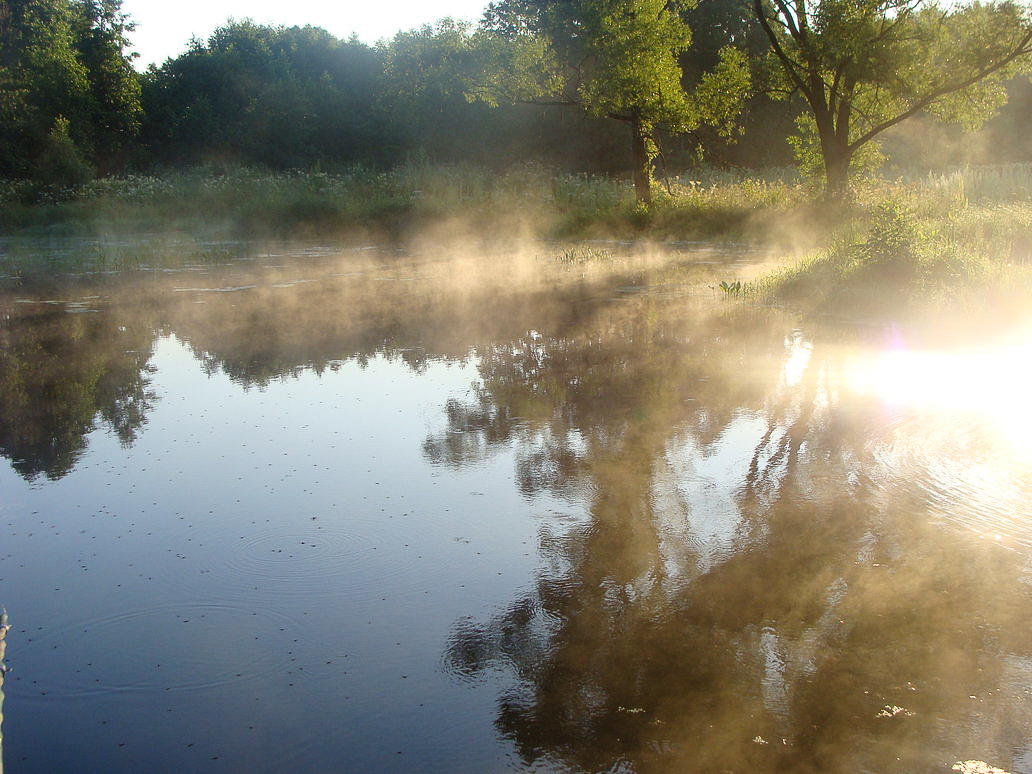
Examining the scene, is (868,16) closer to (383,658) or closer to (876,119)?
(876,119)

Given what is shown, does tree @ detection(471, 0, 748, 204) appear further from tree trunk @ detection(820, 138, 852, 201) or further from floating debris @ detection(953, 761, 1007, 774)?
floating debris @ detection(953, 761, 1007, 774)

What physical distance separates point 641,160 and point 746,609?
22.2 metres

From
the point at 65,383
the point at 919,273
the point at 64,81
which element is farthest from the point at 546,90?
the point at 64,81

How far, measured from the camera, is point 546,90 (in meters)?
24.9

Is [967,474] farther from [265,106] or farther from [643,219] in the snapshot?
[265,106]

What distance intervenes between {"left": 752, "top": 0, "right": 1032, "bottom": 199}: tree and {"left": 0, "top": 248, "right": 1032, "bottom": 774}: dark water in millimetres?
11376

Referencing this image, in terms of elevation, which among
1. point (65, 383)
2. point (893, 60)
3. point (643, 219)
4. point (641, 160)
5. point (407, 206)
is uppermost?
point (893, 60)

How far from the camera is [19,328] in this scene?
12734 millimetres

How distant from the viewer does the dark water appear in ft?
11.1

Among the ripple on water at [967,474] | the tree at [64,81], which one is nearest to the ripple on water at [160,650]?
the ripple on water at [967,474]

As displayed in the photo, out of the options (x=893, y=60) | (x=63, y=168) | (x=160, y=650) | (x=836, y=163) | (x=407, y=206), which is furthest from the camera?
(x=63, y=168)

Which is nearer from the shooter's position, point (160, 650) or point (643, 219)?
point (160, 650)

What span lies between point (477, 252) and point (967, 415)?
1531 cm

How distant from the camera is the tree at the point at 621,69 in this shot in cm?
2300
